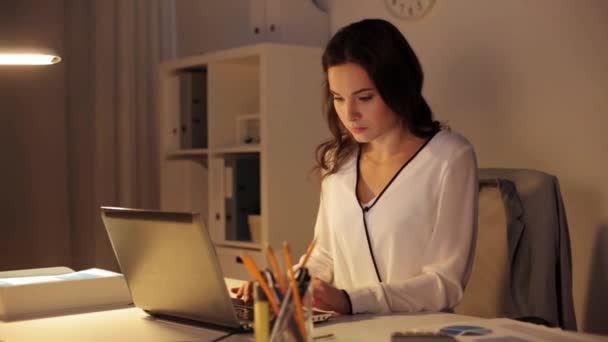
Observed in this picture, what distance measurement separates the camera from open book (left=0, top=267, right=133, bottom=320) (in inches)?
72.7

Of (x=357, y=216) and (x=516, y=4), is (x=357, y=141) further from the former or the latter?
(x=516, y=4)

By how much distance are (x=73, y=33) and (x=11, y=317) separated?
7.96ft

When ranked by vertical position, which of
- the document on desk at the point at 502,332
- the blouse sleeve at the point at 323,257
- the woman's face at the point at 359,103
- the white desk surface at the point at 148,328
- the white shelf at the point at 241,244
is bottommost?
the white shelf at the point at 241,244

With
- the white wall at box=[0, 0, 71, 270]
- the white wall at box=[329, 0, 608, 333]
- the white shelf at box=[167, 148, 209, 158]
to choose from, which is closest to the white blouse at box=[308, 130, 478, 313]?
the white wall at box=[329, 0, 608, 333]

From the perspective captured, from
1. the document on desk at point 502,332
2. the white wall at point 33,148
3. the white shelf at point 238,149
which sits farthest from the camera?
the white wall at point 33,148

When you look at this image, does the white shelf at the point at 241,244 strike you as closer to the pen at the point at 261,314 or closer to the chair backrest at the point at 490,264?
the chair backrest at the point at 490,264

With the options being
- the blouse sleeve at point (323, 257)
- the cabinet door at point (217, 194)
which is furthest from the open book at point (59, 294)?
the cabinet door at point (217, 194)

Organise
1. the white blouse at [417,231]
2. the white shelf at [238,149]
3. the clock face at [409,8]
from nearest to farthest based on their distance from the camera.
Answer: the white blouse at [417,231] → the clock face at [409,8] → the white shelf at [238,149]

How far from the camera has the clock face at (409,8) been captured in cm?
307

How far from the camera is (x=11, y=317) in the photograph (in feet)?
6.03

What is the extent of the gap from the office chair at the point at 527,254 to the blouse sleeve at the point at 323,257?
48 centimetres

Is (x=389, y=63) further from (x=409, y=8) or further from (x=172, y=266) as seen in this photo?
(x=409, y=8)

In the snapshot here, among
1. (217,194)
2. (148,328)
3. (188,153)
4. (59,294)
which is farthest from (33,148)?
(148,328)

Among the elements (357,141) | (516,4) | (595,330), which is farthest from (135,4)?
(595,330)
